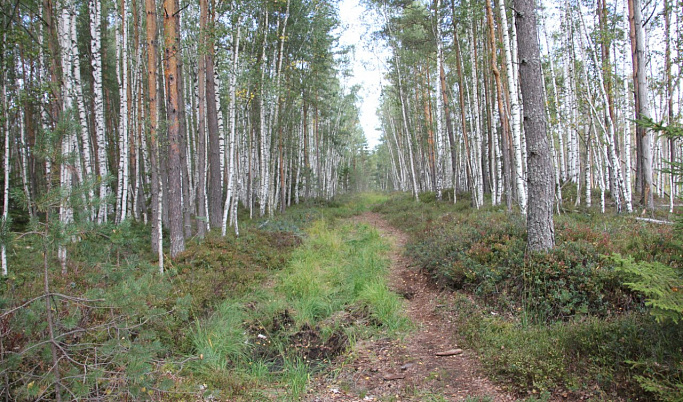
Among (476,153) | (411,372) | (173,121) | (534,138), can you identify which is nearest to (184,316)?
(411,372)

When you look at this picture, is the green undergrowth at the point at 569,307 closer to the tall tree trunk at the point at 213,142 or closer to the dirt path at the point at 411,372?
the dirt path at the point at 411,372

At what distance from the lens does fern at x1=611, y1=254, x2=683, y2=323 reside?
2676 millimetres

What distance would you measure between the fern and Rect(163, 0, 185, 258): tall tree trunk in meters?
7.37

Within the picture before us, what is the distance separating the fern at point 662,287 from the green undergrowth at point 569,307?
0.4 inches

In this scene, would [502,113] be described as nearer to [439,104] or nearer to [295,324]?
[439,104]

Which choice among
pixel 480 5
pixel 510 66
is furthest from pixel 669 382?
pixel 480 5

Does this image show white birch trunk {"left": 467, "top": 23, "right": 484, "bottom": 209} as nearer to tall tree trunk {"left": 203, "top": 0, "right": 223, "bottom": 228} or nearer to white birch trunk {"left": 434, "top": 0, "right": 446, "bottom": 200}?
white birch trunk {"left": 434, "top": 0, "right": 446, "bottom": 200}

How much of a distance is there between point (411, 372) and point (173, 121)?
21.1ft

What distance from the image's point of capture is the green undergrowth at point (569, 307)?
9.87ft

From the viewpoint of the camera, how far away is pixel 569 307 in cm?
437

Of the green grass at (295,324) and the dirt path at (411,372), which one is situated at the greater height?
the green grass at (295,324)

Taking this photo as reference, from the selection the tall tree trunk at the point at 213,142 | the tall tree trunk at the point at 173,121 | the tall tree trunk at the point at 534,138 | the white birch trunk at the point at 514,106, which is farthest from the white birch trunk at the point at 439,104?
the tall tree trunk at the point at 173,121

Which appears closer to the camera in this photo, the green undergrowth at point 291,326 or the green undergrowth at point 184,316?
the green undergrowth at point 184,316

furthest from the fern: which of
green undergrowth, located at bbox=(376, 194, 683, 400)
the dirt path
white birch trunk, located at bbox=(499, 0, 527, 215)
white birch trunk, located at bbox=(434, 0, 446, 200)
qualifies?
white birch trunk, located at bbox=(434, 0, 446, 200)
